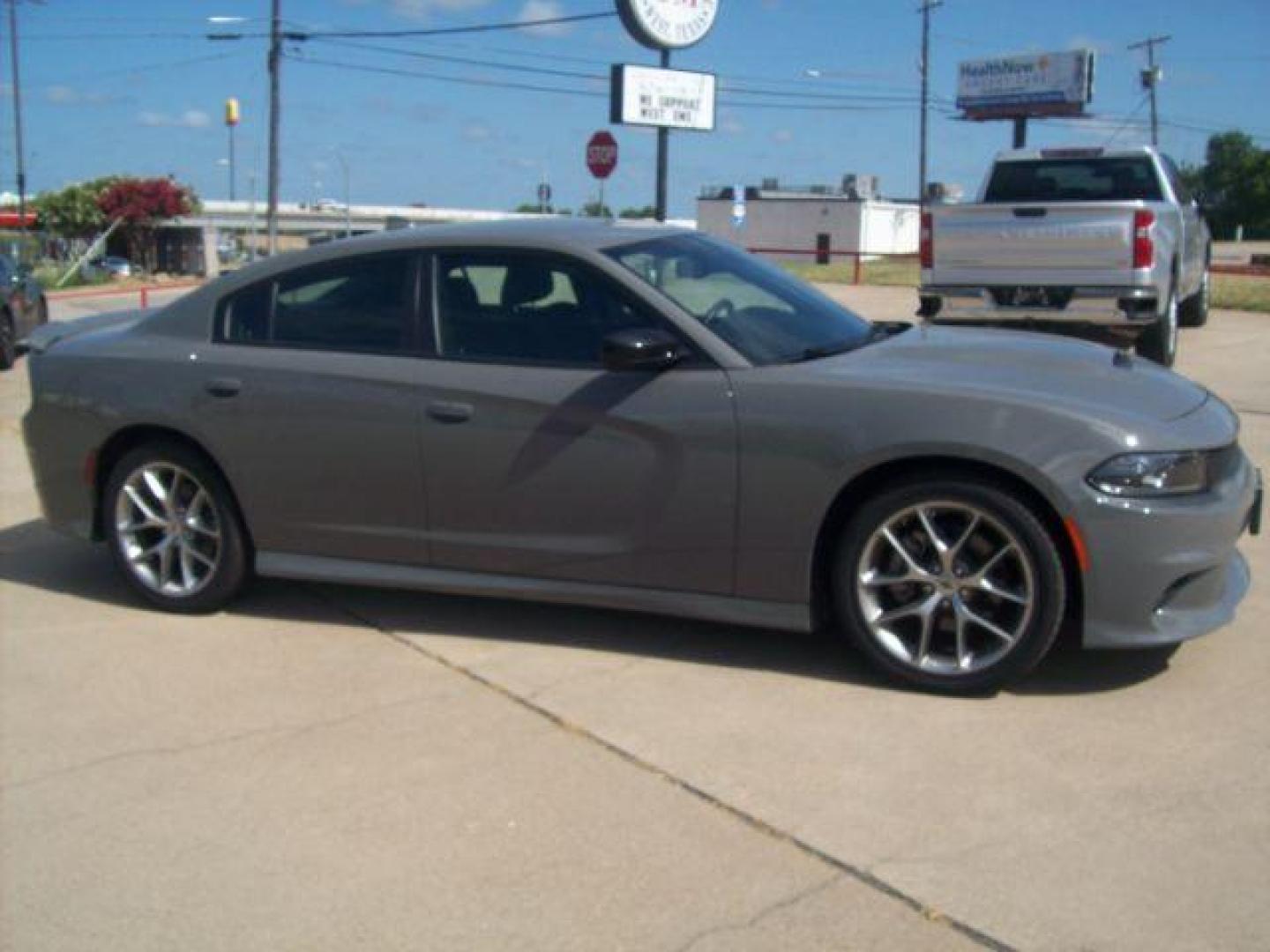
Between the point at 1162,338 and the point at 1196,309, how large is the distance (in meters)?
5.63

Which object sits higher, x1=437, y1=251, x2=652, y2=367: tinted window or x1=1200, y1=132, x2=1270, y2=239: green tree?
x1=1200, y1=132, x2=1270, y2=239: green tree

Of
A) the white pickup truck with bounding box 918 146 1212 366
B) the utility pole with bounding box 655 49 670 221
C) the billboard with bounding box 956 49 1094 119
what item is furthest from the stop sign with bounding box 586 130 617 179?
the billboard with bounding box 956 49 1094 119

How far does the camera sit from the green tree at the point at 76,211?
67750 mm

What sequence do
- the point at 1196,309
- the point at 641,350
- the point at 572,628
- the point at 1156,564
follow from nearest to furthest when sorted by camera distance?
1. the point at 1156,564
2. the point at 641,350
3. the point at 572,628
4. the point at 1196,309

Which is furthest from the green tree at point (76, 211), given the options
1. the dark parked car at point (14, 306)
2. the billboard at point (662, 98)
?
the dark parked car at point (14, 306)

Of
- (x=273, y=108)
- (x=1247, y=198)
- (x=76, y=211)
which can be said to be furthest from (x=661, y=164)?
(x=1247, y=198)

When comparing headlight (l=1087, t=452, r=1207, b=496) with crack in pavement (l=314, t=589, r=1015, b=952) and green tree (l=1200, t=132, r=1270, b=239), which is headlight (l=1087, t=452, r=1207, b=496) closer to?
crack in pavement (l=314, t=589, r=1015, b=952)

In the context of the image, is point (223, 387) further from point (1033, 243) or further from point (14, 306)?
point (14, 306)

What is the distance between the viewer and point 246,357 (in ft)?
17.5

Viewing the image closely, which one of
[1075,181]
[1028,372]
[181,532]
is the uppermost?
[1075,181]

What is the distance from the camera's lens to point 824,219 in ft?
254

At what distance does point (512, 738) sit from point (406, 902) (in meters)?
1.00

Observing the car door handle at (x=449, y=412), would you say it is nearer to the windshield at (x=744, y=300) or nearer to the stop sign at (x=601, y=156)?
the windshield at (x=744, y=300)

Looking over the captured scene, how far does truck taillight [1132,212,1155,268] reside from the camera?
34.5 ft
